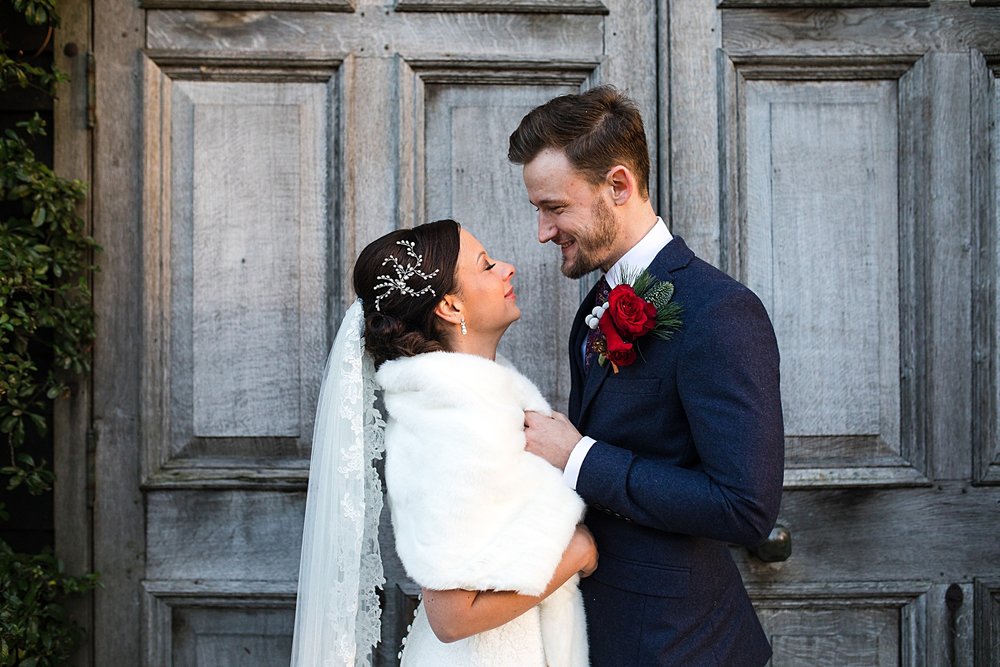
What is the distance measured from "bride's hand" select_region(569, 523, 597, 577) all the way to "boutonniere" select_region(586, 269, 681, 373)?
390 mm

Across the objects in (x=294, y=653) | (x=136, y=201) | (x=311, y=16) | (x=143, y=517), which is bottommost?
(x=294, y=653)

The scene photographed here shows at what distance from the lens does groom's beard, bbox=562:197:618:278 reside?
83.8 inches

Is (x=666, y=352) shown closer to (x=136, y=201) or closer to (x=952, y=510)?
(x=952, y=510)

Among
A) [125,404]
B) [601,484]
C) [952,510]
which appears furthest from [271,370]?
[952,510]

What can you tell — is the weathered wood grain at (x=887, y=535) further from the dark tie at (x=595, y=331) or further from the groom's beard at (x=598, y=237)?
the groom's beard at (x=598, y=237)

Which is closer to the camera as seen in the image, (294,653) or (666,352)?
(666,352)

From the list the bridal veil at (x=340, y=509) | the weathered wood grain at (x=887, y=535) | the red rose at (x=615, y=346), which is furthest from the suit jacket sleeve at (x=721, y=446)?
the weathered wood grain at (x=887, y=535)

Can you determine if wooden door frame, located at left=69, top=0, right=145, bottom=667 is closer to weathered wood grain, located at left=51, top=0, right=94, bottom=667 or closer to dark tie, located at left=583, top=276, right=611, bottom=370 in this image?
weathered wood grain, located at left=51, top=0, right=94, bottom=667

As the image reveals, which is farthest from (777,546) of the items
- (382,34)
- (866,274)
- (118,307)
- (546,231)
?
(118,307)

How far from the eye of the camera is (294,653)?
2.15 metres

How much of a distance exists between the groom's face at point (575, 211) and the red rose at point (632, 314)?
0.24 metres

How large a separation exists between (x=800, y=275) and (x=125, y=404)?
2.26 metres

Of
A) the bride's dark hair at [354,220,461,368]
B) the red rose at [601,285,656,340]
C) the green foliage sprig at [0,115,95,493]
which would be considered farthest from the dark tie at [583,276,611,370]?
the green foliage sprig at [0,115,95,493]

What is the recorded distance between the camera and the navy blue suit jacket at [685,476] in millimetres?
1780
